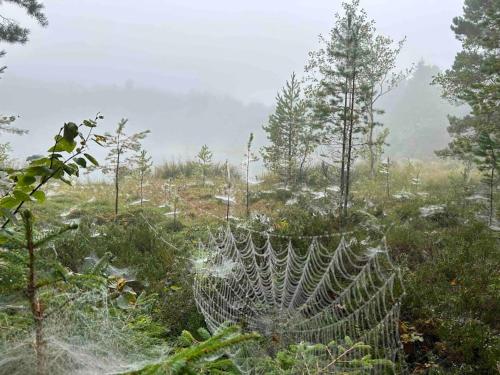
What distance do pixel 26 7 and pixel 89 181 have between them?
888 cm

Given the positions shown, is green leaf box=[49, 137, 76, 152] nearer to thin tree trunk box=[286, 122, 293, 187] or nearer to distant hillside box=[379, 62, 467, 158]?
thin tree trunk box=[286, 122, 293, 187]

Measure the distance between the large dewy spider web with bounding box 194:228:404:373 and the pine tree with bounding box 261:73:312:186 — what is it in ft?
32.6

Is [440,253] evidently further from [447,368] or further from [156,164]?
[156,164]

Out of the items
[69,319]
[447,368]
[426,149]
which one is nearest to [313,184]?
[447,368]

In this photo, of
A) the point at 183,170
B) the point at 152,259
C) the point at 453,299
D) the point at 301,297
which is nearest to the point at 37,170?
the point at 301,297

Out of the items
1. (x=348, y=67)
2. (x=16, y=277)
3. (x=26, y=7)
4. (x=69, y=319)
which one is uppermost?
Result: (x=26, y=7)

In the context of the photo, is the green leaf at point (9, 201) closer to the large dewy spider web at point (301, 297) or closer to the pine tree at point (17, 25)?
the large dewy spider web at point (301, 297)

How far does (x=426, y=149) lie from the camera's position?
5988cm

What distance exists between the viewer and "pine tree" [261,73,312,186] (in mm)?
16516

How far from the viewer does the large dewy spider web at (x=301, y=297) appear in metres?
4.54

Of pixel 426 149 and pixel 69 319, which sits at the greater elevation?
pixel 426 149

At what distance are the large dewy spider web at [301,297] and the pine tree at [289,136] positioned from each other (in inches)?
392

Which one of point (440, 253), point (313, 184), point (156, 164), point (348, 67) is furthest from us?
point (156, 164)

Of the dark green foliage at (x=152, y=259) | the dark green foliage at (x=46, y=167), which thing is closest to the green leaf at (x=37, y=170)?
the dark green foliage at (x=46, y=167)
